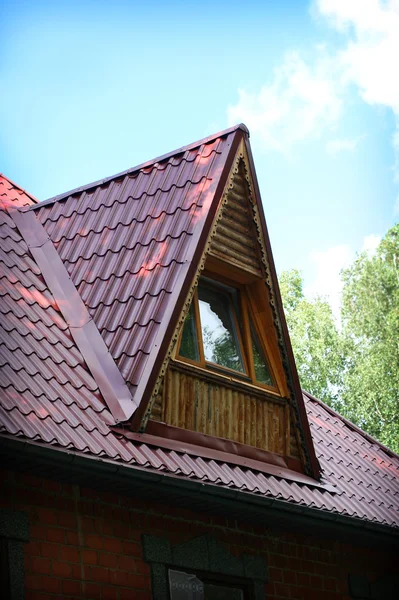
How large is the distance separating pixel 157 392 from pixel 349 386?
25.3 metres

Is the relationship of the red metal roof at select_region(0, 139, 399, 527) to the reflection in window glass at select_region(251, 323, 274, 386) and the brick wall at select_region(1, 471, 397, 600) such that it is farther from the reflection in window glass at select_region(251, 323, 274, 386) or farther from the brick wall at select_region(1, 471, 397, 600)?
the reflection in window glass at select_region(251, 323, 274, 386)

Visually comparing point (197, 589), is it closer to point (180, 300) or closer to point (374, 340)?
point (180, 300)

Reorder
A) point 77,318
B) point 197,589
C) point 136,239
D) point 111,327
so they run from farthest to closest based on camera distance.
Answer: point 136,239, point 77,318, point 111,327, point 197,589

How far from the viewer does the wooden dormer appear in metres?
9.02

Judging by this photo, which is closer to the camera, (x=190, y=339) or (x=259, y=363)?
(x=190, y=339)

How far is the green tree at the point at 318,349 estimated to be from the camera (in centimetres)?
3378

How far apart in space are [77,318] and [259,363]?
7.11 ft

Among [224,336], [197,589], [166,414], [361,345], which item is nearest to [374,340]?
[361,345]

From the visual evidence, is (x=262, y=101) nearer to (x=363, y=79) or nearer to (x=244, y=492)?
(x=363, y=79)

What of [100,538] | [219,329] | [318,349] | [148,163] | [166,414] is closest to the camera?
[100,538]

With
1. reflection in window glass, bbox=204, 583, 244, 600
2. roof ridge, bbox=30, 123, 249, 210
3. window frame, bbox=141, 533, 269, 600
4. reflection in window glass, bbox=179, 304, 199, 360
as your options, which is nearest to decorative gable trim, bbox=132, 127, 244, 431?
roof ridge, bbox=30, 123, 249, 210

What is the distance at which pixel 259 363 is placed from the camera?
33.3ft

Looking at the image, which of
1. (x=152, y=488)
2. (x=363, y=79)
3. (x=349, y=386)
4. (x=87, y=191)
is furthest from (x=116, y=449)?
(x=363, y=79)

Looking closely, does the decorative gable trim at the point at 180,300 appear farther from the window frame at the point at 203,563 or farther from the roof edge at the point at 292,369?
the window frame at the point at 203,563
